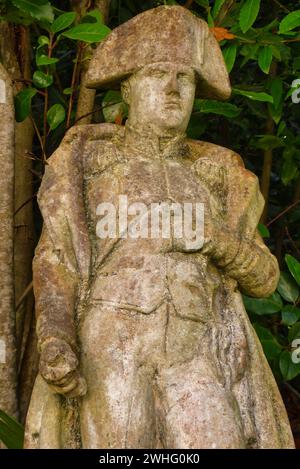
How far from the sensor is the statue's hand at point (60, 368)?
12.6 feet

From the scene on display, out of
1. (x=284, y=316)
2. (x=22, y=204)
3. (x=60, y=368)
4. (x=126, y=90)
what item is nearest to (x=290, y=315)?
(x=284, y=316)

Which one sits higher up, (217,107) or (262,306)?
(217,107)

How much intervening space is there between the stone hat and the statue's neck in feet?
0.74

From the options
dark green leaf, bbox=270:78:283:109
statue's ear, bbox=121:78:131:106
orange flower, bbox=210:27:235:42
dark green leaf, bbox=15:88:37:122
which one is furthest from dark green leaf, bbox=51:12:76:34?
dark green leaf, bbox=270:78:283:109

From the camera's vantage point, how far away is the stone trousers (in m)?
3.96

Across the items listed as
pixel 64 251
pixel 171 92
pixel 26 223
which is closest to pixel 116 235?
pixel 64 251

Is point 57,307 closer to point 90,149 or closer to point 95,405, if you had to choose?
point 95,405

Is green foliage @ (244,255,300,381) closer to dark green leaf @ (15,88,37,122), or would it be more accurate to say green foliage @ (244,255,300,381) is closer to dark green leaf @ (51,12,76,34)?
dark green leaf @ (15,88,37,122)

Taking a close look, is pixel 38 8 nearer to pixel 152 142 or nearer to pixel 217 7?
pixel 217 7

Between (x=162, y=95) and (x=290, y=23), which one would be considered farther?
(x=290, y=23)

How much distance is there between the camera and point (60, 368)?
3.84 m

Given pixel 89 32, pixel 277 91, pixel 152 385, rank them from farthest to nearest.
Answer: pixel 277 91, pixel 89 32, pixel 152 385

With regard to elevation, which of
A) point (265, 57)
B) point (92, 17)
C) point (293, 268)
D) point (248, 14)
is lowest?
point (293, 268)

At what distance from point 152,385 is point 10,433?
71 cm
